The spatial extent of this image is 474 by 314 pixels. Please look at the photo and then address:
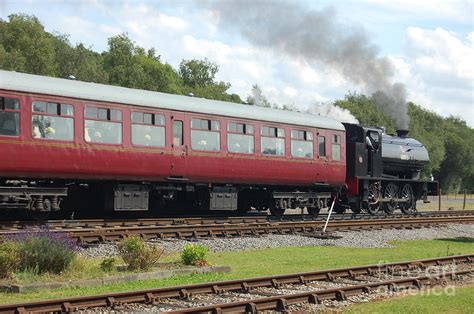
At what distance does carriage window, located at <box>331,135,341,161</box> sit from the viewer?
26.7m

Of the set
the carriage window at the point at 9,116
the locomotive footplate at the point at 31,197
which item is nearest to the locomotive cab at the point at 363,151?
the locomotive footplate at the point at 31,197

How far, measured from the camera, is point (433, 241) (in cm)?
2100

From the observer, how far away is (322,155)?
2605 centimetres

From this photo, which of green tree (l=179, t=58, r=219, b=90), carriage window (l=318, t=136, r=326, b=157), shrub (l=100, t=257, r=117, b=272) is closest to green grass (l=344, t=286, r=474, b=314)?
shrub (l=100, t=257, r=117, b=272)

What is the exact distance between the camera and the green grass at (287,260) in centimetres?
1106

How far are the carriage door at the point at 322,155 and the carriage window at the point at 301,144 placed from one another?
45 cm

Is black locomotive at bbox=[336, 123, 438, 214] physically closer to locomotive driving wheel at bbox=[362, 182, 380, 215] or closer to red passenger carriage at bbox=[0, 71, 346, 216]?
locomotive driving wheel at bbox=[362, 182, 380, 215]

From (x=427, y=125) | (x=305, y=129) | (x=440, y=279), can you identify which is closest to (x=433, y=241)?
(x=305, y=129)

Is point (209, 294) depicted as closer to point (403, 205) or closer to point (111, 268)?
point (111, 268)

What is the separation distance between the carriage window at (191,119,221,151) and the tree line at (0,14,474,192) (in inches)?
928

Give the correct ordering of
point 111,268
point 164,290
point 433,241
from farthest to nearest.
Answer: point 433,241, point 111,268, point 164,290

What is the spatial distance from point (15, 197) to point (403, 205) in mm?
19444

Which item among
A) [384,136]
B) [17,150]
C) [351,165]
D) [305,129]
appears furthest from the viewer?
[384,136]

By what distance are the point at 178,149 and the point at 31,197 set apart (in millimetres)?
4958
